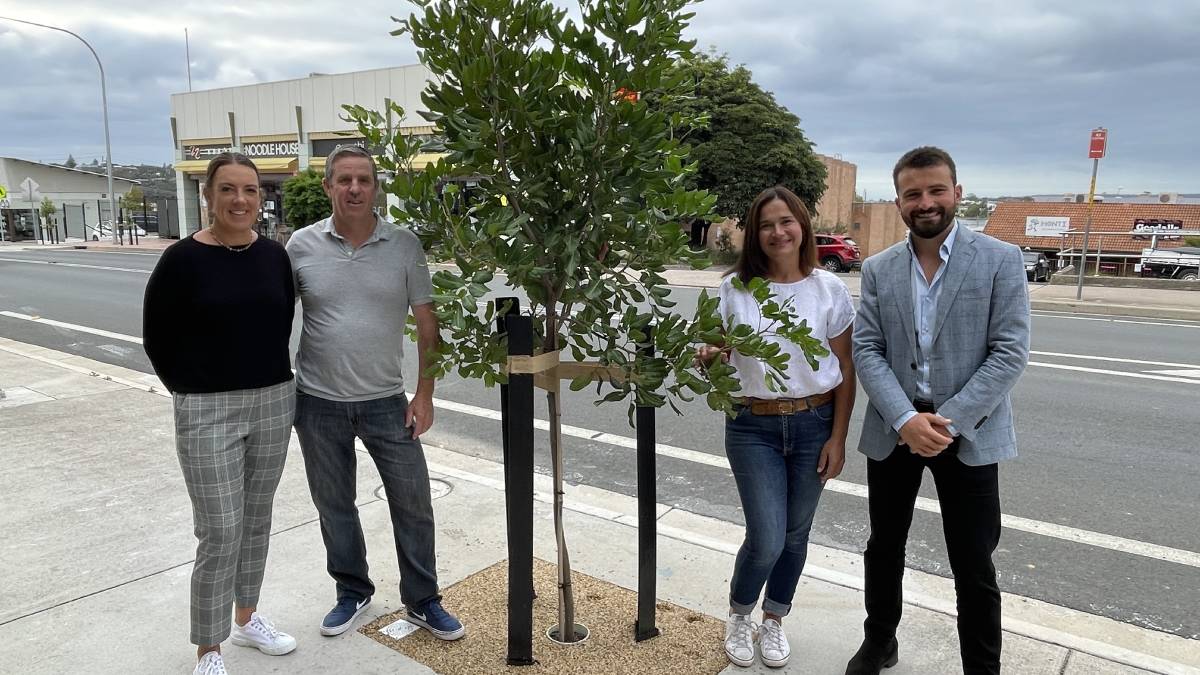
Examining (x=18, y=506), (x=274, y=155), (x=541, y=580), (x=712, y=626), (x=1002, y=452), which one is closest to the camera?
(x=1002, y=452)

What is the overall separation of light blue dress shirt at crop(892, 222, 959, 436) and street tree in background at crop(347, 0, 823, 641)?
15.7 inches

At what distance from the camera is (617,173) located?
8.30 feet

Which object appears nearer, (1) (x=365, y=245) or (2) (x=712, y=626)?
(1) (x=365, y=245)

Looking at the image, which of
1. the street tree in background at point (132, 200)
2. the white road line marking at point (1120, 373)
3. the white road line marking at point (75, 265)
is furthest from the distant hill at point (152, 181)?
the white road line marking at point (1120, 373)

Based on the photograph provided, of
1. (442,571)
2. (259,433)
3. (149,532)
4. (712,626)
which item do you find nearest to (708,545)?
(712,626)

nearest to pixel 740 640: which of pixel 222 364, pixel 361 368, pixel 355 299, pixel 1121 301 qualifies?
pixel 361 368

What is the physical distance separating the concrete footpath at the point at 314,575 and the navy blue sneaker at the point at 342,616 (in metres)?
0.06

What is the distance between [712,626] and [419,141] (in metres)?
2.23

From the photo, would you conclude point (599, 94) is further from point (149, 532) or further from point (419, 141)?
point (149, 532)

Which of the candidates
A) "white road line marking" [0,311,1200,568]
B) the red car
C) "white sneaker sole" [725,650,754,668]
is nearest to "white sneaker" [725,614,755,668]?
"white sneaker sole" [725,650,754,668]

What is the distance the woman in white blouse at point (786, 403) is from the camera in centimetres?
295

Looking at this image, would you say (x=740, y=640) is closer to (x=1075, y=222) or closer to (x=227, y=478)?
(x=227, y=478)

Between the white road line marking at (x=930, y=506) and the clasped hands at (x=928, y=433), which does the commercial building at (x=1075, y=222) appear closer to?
the white road line marking at (x=930, y=506)

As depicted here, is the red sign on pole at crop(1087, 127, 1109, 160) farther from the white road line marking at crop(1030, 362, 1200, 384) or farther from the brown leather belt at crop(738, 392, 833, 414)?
the brown leather belt at crop(738, 392, 833, 414)
